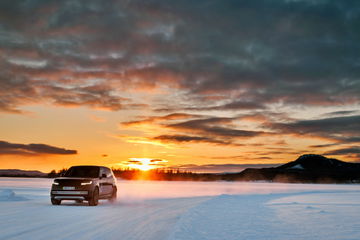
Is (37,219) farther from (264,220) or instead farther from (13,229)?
(264,220)

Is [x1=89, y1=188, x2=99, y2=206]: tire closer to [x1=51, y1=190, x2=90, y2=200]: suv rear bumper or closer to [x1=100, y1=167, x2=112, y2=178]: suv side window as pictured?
[x1=51, y1=190, x2=90, y2=200]: suv rear bumper

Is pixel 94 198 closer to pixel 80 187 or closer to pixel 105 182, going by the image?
pixel 80 187

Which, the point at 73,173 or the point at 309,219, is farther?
the point at 73,173

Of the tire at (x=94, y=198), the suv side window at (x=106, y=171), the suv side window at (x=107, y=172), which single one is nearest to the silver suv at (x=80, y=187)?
the tire at (x=94, y=198)

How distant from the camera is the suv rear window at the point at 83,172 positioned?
22036 mm

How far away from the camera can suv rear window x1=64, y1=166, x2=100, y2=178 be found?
2204cm

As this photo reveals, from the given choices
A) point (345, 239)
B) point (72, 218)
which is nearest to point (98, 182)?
point (72, 218)

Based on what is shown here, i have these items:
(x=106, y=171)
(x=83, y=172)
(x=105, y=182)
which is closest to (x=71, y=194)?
(x=83, y=172)

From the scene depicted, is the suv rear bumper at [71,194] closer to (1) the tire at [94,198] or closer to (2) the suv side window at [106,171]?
(1) the tire at [94,198]

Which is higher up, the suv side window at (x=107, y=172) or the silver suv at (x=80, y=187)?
the suv side window at (x=107, y=172)

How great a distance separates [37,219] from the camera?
45.0ft

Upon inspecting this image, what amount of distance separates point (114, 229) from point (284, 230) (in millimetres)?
4805

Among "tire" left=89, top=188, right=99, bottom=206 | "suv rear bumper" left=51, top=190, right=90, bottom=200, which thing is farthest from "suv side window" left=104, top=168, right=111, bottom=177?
"suv rear bumper" left=51, top=190, right=90, bottom=200

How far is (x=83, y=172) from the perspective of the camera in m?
22.3
